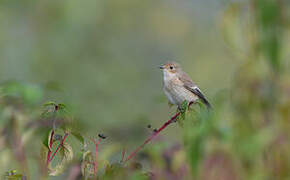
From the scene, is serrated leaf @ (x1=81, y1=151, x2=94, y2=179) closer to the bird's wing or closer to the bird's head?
the bird's wing

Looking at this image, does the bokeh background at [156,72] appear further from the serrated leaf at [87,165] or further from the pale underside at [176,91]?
the pale underside at [176,91]

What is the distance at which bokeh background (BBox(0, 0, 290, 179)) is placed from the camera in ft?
8.25

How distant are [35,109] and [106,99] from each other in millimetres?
5518

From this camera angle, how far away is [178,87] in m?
4.99

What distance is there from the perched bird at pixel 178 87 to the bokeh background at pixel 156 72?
36 centimetres

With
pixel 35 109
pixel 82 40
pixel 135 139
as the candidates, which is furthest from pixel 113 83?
pixel 135 139

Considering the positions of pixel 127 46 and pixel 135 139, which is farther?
pixel 127 46

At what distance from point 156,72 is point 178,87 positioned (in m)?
5.18

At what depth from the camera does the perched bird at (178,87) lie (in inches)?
189

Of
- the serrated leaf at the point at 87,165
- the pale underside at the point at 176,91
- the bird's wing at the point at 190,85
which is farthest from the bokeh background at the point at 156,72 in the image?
the bird's wing at the point at 190,85

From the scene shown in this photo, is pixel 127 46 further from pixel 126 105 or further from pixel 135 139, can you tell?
pixel 135 139

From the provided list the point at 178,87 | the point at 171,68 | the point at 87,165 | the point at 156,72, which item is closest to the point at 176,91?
the point at 178,87

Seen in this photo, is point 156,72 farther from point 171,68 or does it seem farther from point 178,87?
point 178,87

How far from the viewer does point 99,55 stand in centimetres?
884
